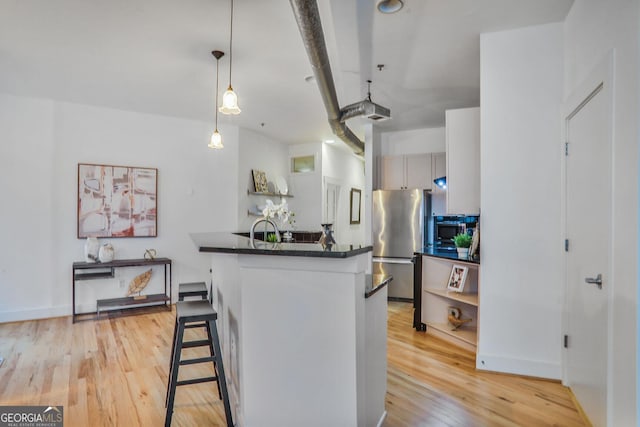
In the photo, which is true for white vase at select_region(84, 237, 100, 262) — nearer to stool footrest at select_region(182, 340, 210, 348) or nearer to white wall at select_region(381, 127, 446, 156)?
stool footrest at select_region(182, 340, 210, 348)

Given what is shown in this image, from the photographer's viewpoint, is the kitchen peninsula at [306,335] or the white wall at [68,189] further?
the white wall at [68,189]

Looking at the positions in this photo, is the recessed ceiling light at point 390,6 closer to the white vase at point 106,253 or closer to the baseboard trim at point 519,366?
the baseboard trim at point 519,366

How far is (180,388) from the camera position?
8.68 ft

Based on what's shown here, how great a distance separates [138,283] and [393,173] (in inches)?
163

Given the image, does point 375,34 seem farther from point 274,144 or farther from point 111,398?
point 274,144

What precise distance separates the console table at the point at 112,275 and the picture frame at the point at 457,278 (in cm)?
369

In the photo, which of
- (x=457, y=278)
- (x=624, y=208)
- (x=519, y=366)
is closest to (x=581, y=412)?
(x=519, y=366)

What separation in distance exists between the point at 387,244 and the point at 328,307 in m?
3.77

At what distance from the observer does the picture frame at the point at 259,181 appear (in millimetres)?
6152

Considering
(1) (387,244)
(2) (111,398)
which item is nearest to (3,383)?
(2) (111,398)

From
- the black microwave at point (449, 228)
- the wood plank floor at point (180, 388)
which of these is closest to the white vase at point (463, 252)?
the wood plank floor at point (180, 388)

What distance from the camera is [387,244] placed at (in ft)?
17.8

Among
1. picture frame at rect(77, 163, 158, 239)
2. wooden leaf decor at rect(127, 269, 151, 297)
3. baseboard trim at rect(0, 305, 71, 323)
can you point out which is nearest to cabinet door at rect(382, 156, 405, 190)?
picture frame at rect(77, 163, 158, 239)

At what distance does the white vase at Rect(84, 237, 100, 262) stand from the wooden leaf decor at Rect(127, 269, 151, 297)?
58cm
